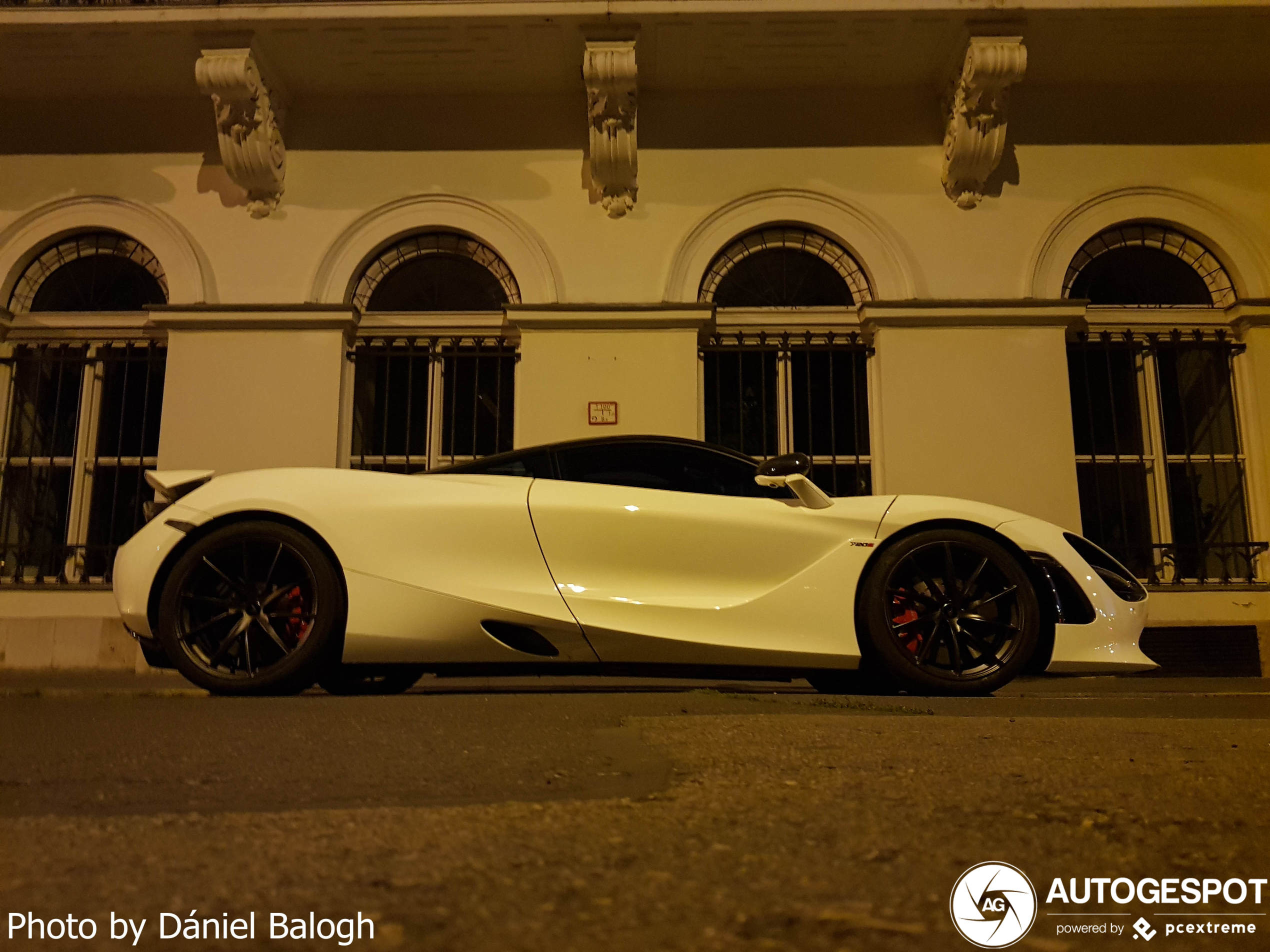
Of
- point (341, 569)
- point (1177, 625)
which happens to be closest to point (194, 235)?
point (341, 569)

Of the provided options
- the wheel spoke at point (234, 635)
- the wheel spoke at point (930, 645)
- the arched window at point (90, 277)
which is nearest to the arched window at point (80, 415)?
the arched window at point (90, 277)

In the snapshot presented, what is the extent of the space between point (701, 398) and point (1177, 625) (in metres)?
4.00

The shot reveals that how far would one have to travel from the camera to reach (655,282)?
794cm

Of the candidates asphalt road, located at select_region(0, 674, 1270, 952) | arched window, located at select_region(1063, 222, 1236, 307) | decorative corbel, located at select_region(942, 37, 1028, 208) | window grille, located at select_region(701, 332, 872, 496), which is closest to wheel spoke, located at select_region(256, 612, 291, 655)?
asphalt road, located at select_region(0, 674, 1270, 952)

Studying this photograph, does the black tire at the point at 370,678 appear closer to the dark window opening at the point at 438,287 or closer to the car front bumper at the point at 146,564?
the car front bumper at the point at 146,564

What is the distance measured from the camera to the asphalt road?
0.90m

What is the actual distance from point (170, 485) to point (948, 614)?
2942mm

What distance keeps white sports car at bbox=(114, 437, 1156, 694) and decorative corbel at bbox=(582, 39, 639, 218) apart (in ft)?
16.2

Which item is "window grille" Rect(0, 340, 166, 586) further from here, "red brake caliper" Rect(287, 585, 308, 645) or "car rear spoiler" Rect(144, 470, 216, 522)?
"red brake caliper" Rect(287, 585, 308, 645)

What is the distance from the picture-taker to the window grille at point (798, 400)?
8047 mm

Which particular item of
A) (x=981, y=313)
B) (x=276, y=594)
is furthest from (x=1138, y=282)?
(x=276, y=594)

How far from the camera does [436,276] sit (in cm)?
843

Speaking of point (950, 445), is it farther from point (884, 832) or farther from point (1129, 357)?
point (884, 832)

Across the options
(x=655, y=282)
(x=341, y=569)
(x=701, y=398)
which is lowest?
(x=341, y=569)
